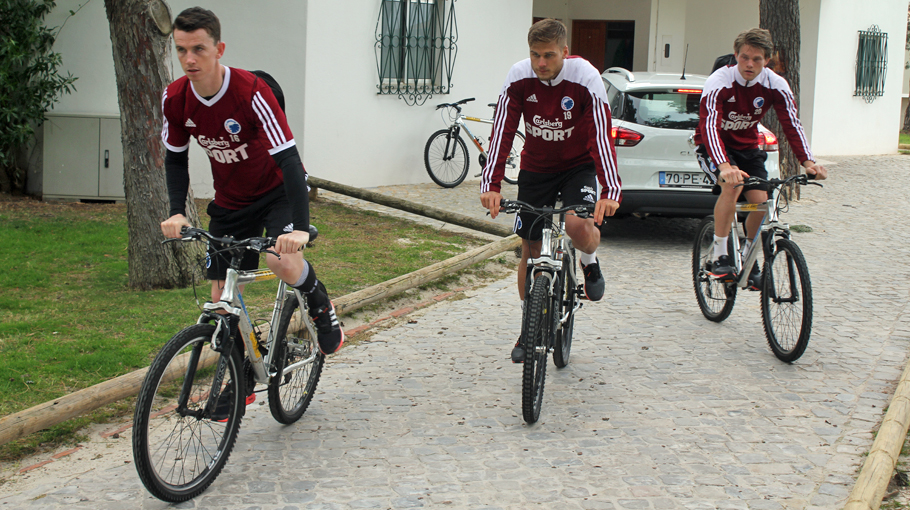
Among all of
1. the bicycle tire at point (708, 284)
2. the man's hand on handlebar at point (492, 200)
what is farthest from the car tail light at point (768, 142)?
the man's hand on handlebar at point (492, 200)

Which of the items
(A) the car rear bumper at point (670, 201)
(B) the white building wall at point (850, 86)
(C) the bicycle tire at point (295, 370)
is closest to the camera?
(C) the bicycle tire at point (295, 370)

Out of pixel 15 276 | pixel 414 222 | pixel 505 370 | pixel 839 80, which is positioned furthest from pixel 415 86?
pixel 839 80

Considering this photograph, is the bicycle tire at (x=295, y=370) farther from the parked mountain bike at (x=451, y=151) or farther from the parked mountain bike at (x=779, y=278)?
the parked mountain bike at (x=451, y=151)

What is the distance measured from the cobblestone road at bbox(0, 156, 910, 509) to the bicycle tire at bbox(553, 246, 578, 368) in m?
0.14

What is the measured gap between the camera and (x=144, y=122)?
21.9ft

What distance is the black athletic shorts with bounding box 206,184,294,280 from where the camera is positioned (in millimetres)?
4051

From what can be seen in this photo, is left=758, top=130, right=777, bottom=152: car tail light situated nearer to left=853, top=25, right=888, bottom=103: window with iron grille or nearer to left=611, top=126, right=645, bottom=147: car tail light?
left=611, top=126, right=645, bottom=147: car tail light

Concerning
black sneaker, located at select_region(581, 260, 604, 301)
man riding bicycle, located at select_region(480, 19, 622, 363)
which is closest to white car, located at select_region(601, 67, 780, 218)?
black sneaker, located at select_region(581, 260, 604, 301)

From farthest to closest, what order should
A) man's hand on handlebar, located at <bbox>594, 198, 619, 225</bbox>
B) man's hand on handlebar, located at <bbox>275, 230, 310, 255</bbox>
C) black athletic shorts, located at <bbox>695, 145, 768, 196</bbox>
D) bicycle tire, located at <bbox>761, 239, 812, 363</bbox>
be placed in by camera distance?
black athletic shorts, located at <bbox>695, 145, 768, 196</bbox> < bicycle tire, located at <bbox>761, 239, 812, 363</bbox> < man's hand on handlebar, located at <bbox>594, 198, 619, 225</bbox> < man's hand on handlebar, located at <bbox>275, 230, 310, 255</bbox>

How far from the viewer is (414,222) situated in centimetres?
1060

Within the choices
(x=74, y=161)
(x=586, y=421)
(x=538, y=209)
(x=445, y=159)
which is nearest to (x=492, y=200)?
(x=538, y=209)

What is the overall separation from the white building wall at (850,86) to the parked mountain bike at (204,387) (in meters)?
18.7

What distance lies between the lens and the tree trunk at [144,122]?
6.60 m

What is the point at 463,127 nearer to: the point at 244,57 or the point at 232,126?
the point at 244,57
